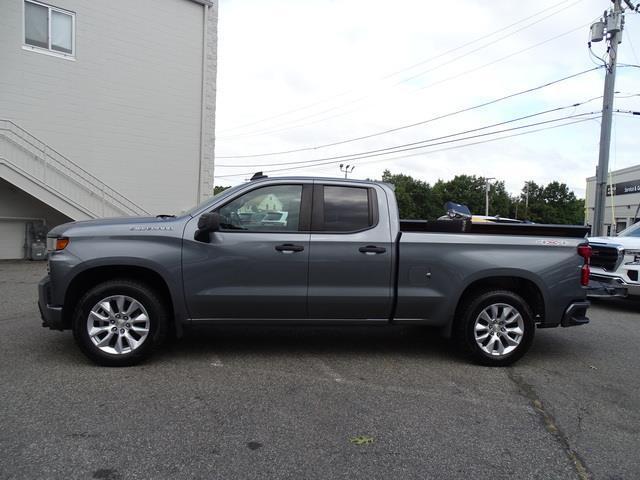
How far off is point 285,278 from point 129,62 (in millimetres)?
13176

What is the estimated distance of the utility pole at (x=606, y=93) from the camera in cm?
1745

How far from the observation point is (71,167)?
14.6 metres

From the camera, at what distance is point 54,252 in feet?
16.2

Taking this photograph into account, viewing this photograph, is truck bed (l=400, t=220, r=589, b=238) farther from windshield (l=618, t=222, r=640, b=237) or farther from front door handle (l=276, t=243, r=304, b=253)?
windshield (l=618, t=222, r=640, b=237)

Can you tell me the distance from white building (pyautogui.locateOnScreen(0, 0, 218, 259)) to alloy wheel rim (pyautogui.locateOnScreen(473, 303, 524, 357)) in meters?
11.7

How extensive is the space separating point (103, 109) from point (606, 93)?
16678 millimetres

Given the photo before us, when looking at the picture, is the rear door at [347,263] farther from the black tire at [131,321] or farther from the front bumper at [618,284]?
the front bumper at [618,284]

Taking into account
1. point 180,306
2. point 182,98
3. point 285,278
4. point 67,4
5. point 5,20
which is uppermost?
point 67,4

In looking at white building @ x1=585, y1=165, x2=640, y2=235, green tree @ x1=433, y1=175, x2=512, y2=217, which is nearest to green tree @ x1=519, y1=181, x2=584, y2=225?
green tree @ x1=433, y1=175, x2=512, y2=217

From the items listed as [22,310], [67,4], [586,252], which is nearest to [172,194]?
[67,4]

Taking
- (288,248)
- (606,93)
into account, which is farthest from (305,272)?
(606,93)

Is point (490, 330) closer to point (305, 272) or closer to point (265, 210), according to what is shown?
→ point (305, 272)

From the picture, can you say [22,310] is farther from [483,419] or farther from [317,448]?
[483,419]

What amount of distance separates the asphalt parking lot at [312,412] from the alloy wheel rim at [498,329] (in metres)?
0.25
